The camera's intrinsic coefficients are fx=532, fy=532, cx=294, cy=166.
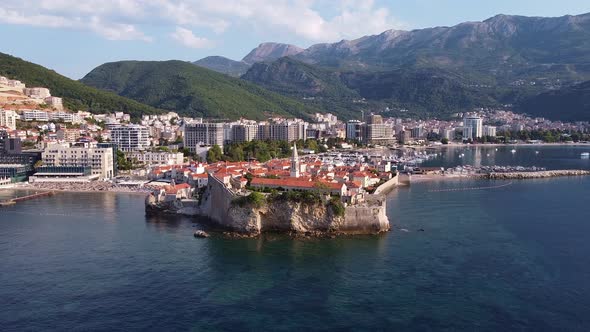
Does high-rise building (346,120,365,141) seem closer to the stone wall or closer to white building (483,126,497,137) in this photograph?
white building (483,126,497,137)

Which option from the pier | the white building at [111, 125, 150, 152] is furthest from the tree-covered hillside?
the pier

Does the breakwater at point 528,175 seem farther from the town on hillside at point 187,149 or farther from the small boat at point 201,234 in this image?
the small boat at point 201,234

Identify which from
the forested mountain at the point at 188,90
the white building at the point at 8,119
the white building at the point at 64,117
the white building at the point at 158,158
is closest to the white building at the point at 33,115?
the white building at the point at 64,117

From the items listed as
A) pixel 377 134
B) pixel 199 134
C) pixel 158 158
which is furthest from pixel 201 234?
pixel 377 134

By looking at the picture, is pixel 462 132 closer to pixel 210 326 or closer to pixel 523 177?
pixel 523 177

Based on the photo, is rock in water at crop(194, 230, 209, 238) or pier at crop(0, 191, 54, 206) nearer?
rock in water at crop(194, 230, 209, 238)

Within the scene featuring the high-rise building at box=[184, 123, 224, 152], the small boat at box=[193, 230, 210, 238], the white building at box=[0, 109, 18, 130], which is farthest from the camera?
the high-rise building at box=[184, 123, 224, 152]
